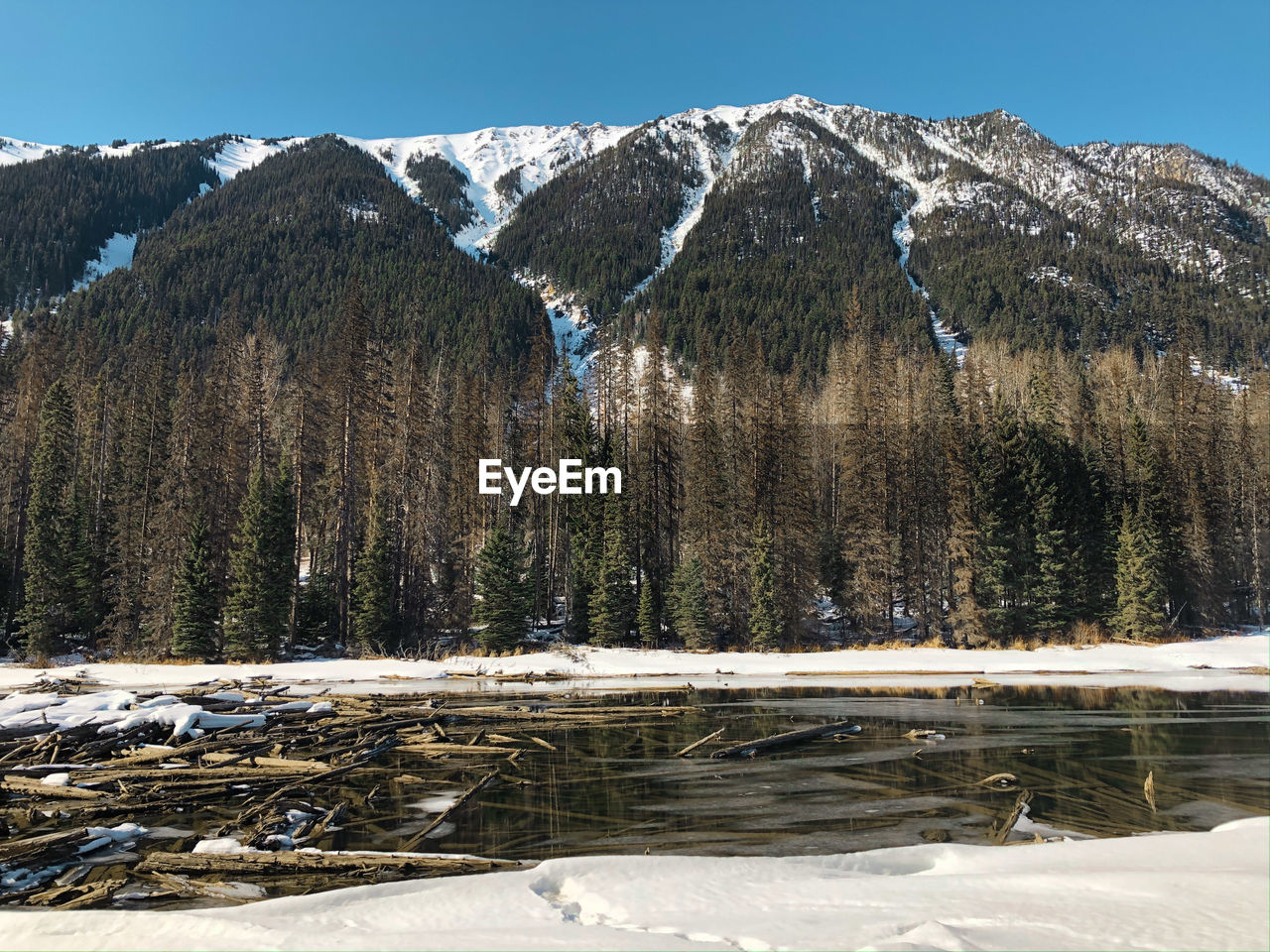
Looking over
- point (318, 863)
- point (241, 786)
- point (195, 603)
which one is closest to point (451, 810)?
point (318, 863)

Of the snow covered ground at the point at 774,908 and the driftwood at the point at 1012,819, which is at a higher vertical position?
the snow covered ground at the point at 774,908

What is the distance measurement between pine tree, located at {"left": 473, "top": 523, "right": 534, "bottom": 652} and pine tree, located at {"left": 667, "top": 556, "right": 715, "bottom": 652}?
29.1 feet

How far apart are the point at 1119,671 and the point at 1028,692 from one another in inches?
432

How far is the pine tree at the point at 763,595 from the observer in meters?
40.4

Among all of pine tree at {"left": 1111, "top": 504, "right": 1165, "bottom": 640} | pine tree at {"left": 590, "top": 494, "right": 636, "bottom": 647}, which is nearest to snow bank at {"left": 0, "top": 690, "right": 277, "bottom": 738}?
pine tree at {"left": 590, "top": 494, "right": 636, "bottom": 647}

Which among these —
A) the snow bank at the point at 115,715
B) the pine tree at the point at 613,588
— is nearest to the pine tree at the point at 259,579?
the pine tree at the point at 613,588

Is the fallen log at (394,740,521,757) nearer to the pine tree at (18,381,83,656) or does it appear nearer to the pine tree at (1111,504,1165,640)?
the pine tree at (18,381,83,656)

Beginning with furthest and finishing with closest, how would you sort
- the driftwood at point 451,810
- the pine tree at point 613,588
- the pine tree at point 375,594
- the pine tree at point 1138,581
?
the pine tree at point 1138,581 < the pine tree at point 613,588 < the pine tree at point 375,594 < the driftwood at point 451,810

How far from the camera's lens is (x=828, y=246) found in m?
181

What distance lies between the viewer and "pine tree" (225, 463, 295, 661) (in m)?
36.2

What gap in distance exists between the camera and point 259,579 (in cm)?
3650

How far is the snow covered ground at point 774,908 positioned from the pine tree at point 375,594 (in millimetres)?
Answer: 32573

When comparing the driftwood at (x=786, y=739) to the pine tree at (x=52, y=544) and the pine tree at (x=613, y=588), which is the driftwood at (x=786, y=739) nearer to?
the pine tree at (x=613, y=588)

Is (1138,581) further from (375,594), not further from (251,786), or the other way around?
(251,786)
